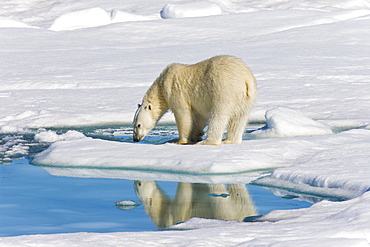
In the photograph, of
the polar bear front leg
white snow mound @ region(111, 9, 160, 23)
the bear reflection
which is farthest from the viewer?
white snow mound @ region(111, 9, 160, 23)

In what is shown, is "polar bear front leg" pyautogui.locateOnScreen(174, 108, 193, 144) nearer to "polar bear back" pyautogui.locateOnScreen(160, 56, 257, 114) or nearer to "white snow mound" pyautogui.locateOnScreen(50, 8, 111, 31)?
"polar bear back" pyautogui.locateOnScreen(160, 56, 257, 114)

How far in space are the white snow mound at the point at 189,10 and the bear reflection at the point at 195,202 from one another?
2236 cm

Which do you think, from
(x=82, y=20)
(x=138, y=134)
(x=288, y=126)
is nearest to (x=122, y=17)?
(x=82, y=20)

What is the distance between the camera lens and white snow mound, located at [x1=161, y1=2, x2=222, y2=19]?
89.8 ft

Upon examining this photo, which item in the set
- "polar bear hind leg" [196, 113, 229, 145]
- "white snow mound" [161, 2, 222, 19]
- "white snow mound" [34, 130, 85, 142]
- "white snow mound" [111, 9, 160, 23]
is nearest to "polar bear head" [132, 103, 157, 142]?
"polar bear hind leg" [196, 113, 229, 145]

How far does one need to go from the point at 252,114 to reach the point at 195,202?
5634 millimetres

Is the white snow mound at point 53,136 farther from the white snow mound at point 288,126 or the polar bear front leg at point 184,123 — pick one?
the white snow mound at point 288,126

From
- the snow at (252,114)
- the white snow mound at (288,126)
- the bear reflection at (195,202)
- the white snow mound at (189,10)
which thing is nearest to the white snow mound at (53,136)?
the snow at (252,114)

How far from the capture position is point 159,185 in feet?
18.3

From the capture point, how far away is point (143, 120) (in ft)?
24.9

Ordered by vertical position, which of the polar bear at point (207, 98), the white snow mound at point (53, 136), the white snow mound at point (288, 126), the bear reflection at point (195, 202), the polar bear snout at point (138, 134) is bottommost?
the white snow mound at point (288, 126)

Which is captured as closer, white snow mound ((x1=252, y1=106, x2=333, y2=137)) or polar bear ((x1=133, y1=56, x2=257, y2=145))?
polar bear ((x1=133, y1=56, x2=257, y2=145))

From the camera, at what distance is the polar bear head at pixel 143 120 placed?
7555 millimetres

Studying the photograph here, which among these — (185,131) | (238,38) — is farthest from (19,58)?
(185,131)
